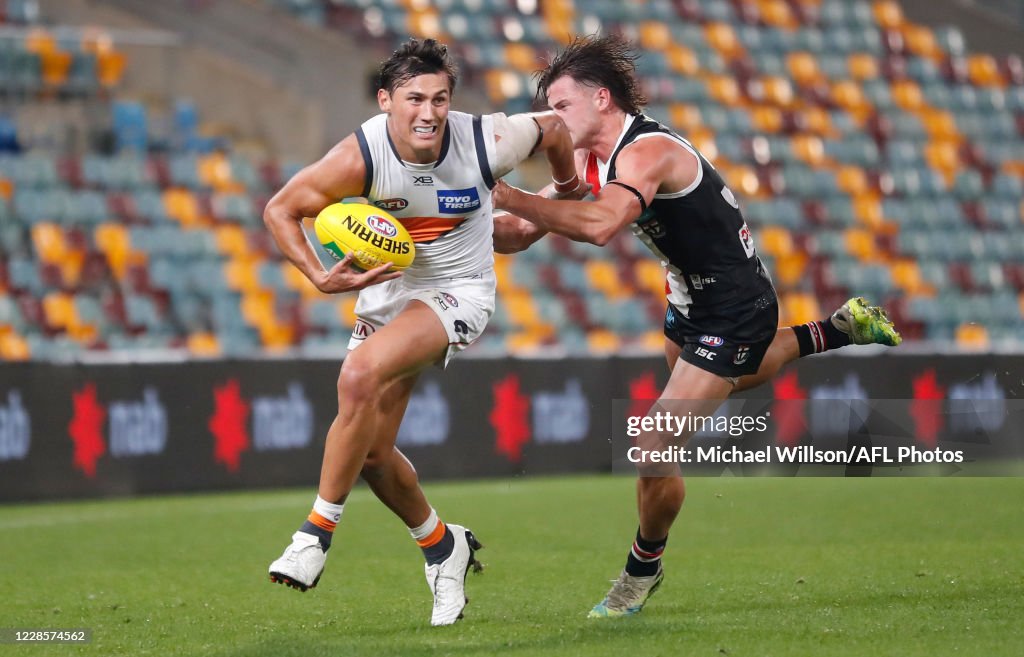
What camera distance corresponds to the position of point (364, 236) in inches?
221

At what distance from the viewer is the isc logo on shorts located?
19.6ft

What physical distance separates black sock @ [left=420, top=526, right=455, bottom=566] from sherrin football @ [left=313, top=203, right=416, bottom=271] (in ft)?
4.29

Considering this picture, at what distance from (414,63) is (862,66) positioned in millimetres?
18352

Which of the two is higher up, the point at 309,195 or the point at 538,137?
the point at 538,137

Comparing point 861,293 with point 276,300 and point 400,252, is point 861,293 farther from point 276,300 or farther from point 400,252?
point 400,252

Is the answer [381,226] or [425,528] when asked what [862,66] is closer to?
[425,528]

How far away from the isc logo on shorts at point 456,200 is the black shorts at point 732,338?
120 cm

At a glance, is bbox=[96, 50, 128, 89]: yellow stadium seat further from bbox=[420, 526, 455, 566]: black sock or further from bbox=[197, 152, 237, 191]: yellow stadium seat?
bbox=[420, 526, 455, 566]: black sock

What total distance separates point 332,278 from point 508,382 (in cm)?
787

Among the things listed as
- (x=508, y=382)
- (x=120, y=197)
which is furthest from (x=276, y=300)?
(x=508, y=382)

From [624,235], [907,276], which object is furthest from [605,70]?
[907,276]

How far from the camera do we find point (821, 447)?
469 inches

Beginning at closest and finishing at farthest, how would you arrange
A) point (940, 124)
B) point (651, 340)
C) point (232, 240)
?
point (232, 240)
point (651, 340)
point (940, 124)

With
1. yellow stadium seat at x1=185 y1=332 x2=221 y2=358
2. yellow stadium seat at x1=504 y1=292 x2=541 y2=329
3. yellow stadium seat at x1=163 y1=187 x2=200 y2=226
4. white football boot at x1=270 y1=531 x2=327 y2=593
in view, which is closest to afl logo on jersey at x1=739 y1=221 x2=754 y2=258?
white football boot at x1=270 y1=531 x2=327 y2=593
